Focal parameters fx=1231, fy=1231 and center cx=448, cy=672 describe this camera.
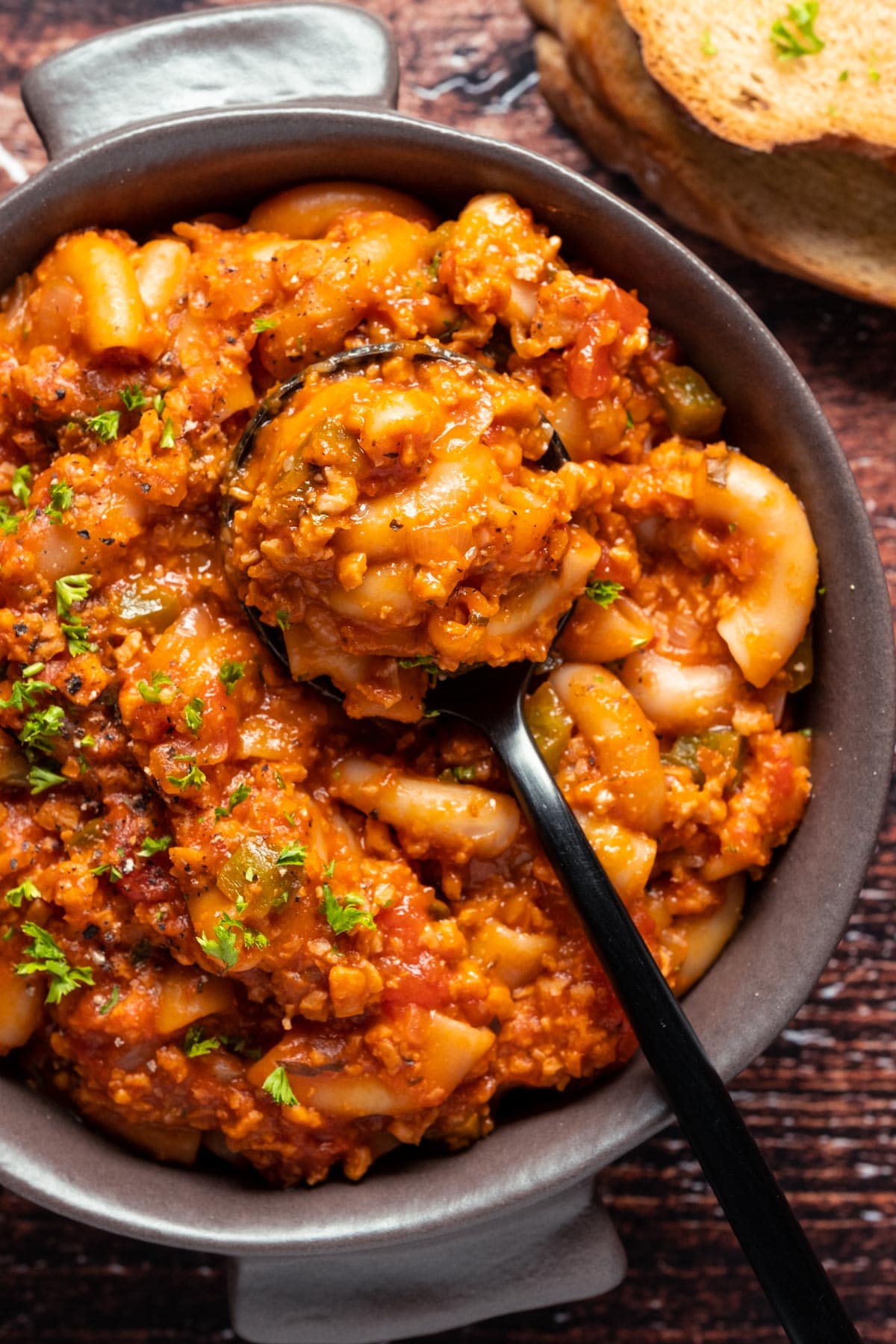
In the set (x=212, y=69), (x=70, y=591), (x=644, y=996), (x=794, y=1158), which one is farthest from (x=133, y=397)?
(x=794, y=1158)

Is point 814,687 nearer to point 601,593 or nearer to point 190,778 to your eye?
point 601,593

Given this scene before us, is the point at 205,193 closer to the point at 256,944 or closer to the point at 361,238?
the point at 361,238

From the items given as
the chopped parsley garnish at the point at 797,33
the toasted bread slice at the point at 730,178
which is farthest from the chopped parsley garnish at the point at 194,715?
the chopped parsley garnish at the point at 797,33

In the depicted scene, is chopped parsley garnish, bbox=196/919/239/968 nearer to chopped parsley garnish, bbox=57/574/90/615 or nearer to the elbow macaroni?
the elbow macaroni

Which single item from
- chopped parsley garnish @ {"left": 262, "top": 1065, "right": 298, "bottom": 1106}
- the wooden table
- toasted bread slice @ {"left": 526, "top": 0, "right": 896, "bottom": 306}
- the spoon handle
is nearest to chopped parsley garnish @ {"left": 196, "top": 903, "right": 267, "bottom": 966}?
chopped parsley garnish @ {"left": 262, "top": 1065, "right": 298, "bottom": 1106}

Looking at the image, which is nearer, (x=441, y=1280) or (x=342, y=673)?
(x=342, y=673)

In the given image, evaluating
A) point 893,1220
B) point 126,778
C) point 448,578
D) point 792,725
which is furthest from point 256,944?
point 893,1220

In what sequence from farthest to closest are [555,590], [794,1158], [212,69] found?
[794,1158], [212,69], [555,590]
